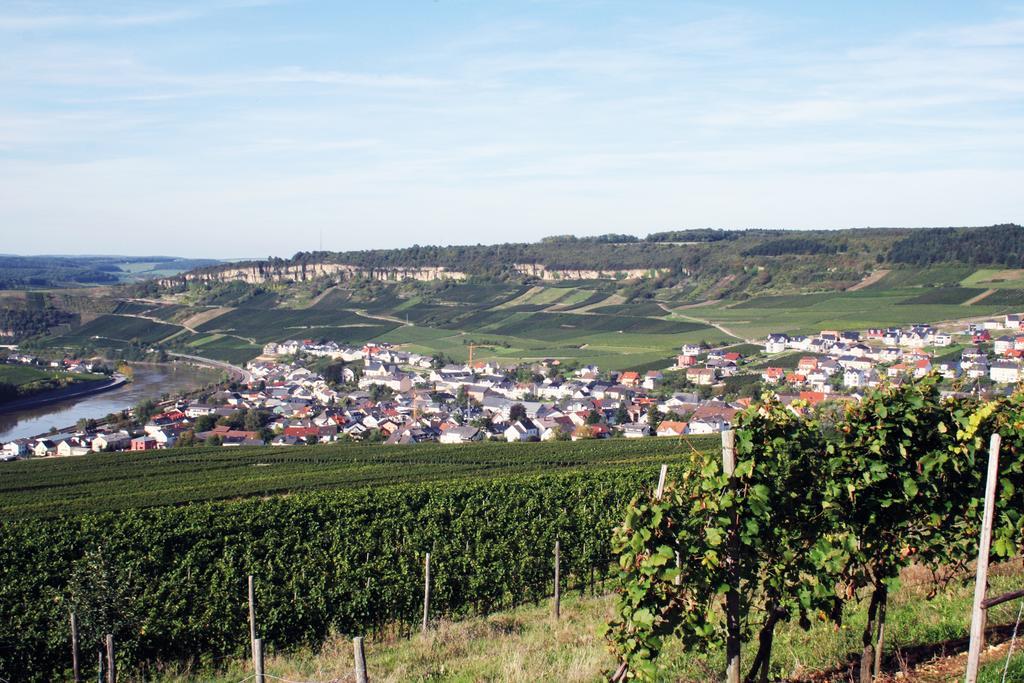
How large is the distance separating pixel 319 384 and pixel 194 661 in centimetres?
7163

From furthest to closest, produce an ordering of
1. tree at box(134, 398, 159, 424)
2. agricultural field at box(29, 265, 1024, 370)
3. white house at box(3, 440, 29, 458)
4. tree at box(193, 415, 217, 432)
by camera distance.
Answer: agricultural field at box(29, 265, 1024, 370) < tree at box(134, 398, 159, 424) < tree at box(193, 415, 217, 432) < white house at box(3, 440, 29, 458)

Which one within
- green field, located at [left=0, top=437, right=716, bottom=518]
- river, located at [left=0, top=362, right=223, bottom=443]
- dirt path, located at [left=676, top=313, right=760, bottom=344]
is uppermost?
dirt path, located at [left=676, top=313, right=760, bottom=344]

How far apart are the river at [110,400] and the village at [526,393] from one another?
15.4ft

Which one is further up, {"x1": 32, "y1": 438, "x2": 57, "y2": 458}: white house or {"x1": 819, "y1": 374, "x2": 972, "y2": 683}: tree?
{"x1": 819, "y1": 374, "x2": 972, "y2": 683}: tree

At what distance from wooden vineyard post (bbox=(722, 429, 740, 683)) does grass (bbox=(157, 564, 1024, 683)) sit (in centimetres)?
21

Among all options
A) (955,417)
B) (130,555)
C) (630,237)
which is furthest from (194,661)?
(630,237)

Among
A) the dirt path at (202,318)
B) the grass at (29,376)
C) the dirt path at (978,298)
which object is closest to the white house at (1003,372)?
the dirt path at (978,298)

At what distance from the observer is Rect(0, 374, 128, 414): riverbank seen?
71.1 meters

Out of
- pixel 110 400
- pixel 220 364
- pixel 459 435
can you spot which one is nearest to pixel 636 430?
pixel 459 435

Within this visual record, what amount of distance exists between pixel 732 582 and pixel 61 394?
82.0 metres

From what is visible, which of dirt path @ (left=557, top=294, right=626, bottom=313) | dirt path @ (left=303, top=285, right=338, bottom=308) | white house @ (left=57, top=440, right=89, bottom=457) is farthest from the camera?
dirt path @ (left=303, top=285, right=338, bottom=308)

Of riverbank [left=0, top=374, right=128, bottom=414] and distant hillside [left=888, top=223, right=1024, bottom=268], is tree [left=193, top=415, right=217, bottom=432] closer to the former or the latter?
riverbank [left=0, top=374, right=128, bottom=414]

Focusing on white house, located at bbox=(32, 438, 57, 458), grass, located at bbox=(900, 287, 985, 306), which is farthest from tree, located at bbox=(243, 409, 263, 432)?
grass, located at bbox=(900, 287, 985, 306)

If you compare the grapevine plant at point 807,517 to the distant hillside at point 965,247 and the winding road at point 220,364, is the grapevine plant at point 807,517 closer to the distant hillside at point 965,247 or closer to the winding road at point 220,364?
the winding road at point 220,364
